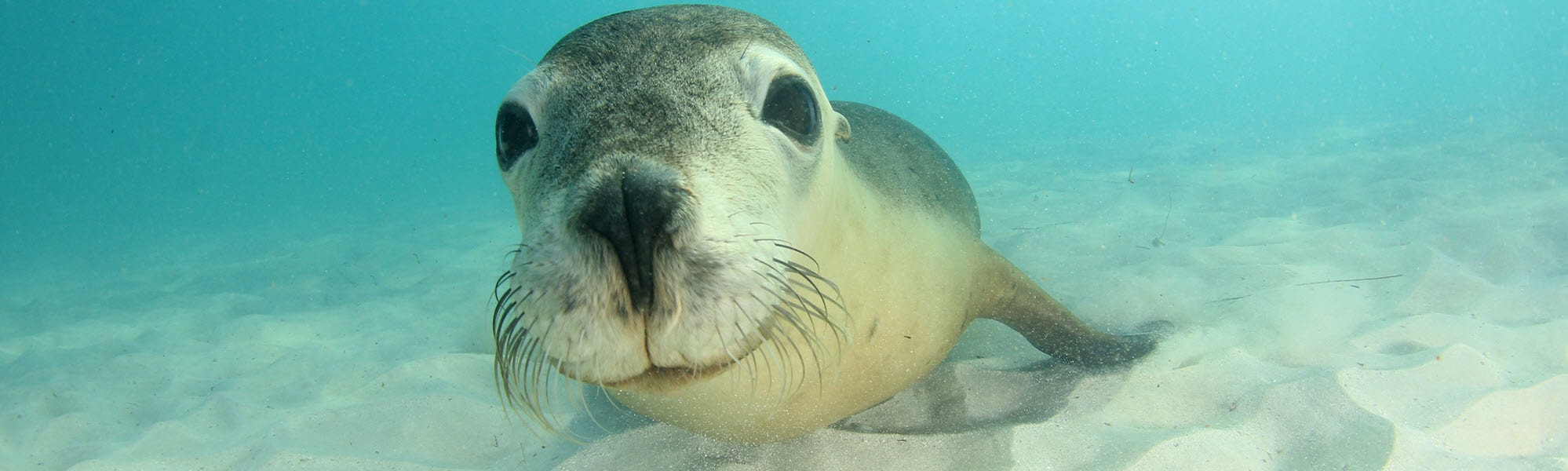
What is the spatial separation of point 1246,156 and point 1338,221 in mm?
4411

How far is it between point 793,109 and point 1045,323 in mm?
1356

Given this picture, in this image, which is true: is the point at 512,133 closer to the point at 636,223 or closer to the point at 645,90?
the point at 645,90

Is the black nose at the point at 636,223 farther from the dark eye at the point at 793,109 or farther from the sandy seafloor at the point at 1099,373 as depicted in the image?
the sandy seafloor at the point at 1099,373

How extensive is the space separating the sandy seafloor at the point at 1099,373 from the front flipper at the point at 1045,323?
81 millimetres

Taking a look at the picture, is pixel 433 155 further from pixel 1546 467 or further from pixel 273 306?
pixel 1546 467

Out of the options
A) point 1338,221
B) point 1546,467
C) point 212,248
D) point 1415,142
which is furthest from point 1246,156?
point 212,248

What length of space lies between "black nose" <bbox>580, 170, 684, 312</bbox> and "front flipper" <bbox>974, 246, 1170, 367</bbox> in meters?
1.52

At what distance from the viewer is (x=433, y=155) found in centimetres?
3494

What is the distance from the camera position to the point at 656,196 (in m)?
1.00

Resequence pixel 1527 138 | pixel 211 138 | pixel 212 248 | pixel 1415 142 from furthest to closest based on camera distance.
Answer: pixel 211 138 → pixel 212 248 → pixel 1415 142 → pixel 1527 138

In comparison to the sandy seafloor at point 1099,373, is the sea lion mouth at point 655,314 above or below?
above

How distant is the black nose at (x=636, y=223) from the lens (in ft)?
3.16

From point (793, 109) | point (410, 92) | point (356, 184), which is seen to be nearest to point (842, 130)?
point (793, 109)

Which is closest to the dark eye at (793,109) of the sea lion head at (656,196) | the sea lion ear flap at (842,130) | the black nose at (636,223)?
the sea lion head at (656,196)
